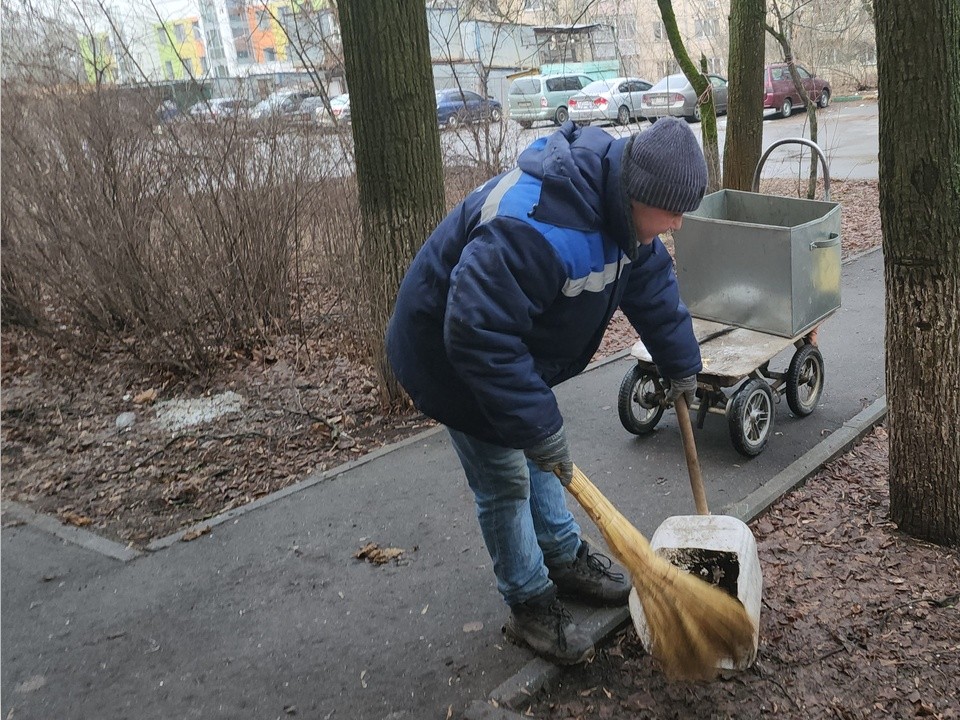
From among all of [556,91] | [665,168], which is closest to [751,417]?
[665,168]

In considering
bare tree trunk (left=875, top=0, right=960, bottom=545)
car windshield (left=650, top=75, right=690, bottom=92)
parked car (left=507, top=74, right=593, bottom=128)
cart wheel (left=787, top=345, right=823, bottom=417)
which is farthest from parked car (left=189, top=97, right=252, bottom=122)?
car windshield (left=650, top=75, right=690, bottom=92)

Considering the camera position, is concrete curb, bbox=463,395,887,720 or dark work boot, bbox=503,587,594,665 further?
dark work boot, bbox=503,587,594,665

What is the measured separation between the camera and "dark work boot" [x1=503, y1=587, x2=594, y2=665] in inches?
121

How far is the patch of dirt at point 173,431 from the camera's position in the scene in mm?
5043

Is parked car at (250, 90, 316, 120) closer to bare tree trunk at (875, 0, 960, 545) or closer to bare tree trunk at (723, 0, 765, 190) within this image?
bare tree trunk at (723, 0, 765, 190)

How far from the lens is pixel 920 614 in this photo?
319cm

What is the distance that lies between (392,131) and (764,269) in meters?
2.25

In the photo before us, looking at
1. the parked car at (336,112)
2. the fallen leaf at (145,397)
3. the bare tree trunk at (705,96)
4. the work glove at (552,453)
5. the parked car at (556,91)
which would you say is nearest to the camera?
the work glove at (552,453)

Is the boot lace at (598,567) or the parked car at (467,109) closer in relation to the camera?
the boot lace at (598,567)

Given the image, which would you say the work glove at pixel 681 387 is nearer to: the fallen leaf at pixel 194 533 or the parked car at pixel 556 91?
the fallen leaf at pixel 194 533

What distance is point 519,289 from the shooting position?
252 centimetres

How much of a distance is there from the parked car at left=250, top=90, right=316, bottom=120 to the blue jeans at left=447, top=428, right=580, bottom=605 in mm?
5055

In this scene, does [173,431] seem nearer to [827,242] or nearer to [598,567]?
[598,567]

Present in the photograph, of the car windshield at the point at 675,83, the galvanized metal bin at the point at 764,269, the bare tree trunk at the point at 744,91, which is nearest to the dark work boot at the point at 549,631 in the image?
the galvanized metal bin at the point at 764,269
